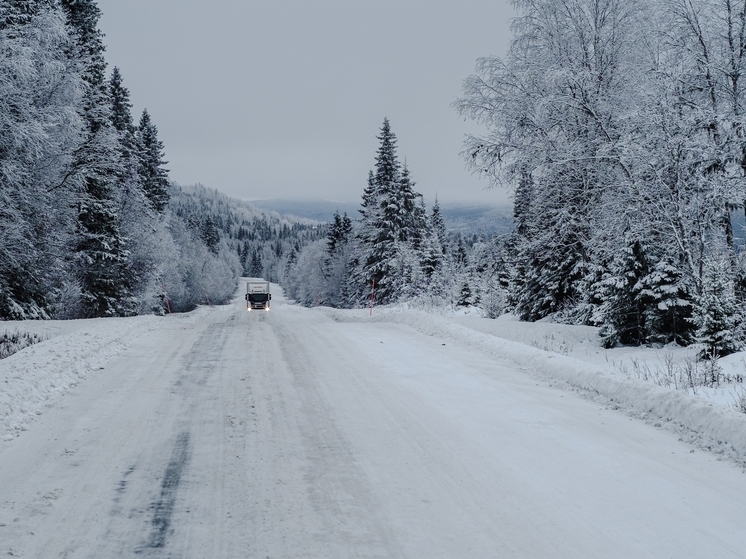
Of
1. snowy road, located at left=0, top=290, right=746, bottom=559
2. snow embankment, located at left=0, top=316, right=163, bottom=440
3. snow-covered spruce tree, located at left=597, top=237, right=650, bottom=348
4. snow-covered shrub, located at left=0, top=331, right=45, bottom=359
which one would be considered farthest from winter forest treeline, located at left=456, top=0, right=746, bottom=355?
snow-covered shrub, located at left=0, top=331, right=45, bottom=359

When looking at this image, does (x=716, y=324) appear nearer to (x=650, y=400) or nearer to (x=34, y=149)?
(x=650, y=400)

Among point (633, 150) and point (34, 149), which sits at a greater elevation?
point (34, 149)

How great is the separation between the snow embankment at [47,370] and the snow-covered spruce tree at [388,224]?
83.8 ft

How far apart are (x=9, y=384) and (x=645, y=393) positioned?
8.18 metres

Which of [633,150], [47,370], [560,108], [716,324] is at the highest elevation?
[560,108]

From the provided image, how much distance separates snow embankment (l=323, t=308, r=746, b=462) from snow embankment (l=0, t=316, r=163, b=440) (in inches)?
280

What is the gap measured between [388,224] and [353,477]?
32.8 m

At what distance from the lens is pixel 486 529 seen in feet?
11.4

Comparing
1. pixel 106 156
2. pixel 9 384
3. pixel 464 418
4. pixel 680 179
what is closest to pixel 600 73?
pixel 680 179

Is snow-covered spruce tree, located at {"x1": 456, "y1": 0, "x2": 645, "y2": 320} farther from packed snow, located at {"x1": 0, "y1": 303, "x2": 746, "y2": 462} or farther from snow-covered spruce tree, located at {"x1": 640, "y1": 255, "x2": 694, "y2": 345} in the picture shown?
packed snow, located at {"x1": 0, "y1": 303, "x2": 746, "y2": 462}

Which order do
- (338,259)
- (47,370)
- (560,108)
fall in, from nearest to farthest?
1. (47,370)
2. (560,108)
3. (338,259)

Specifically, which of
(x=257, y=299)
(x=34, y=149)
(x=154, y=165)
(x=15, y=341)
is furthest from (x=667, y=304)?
(x=154, y=165)

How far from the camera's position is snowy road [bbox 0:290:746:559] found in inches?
130

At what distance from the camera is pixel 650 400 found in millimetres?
→ 6270
